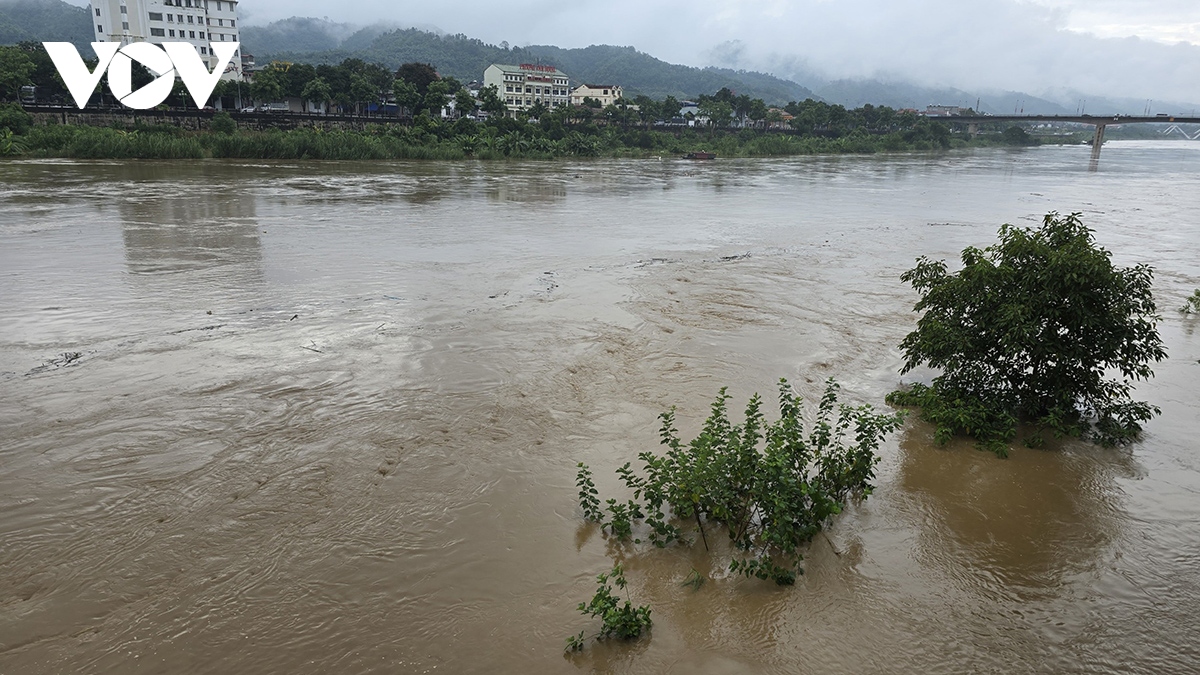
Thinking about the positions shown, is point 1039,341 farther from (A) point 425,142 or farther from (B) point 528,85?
(B) point 528,85

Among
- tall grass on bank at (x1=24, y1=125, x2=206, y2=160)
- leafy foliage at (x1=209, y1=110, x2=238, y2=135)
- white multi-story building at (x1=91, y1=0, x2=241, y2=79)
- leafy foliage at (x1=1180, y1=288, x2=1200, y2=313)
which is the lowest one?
→ leafy foliage at (x1=1180, y1=288, x2=1200, y2=313)

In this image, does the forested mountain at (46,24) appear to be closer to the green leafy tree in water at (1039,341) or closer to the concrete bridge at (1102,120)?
the concrete bridge at (1102,120)

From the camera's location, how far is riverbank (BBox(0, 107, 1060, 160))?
3341 centimetres

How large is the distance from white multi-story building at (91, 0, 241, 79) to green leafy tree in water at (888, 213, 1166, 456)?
232 feet

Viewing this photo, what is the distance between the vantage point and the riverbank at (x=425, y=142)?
3341 centimetres

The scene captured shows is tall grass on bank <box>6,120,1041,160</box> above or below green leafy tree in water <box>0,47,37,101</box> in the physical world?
below

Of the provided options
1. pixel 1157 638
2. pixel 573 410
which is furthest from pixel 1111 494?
pixel 573 410

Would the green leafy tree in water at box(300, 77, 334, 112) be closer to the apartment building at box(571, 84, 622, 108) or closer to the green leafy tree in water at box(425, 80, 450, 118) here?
the green leafy tree in water at box(425, 80, 450, 118)

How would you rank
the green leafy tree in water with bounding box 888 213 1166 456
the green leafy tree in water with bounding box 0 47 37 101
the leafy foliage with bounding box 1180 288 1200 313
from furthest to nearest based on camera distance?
the green leafy tree in water with bounding box 0 47 37 101, the leafy foliage with bounding box 1180 288 1200 313, the green leafy tree in water with bounding box 888 213 1166 456

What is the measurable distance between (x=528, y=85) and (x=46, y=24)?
85.4 meters

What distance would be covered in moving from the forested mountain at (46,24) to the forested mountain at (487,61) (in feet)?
83.2

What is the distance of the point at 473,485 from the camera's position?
5695mm

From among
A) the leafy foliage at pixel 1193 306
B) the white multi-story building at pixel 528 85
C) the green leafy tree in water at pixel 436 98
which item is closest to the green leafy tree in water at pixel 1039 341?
the leafy foliage at pixel 1193 306


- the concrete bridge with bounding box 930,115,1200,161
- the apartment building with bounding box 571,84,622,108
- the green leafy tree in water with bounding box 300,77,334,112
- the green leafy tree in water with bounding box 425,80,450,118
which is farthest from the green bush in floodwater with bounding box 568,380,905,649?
the apartment building with bounding box 571,84,622,108
